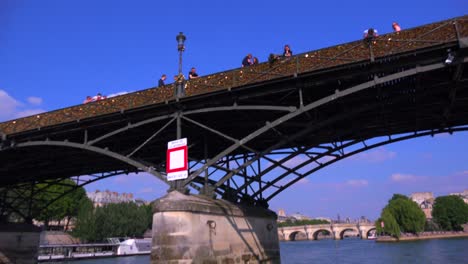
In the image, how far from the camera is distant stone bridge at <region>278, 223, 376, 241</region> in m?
158

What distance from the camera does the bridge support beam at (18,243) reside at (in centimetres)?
3322

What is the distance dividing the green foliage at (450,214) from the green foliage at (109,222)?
88680mm

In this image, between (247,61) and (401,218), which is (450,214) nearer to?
(401,218)

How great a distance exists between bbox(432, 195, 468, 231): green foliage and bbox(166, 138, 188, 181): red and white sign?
422ft

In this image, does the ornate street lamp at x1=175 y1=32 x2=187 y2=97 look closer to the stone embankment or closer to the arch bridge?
the arch bridge

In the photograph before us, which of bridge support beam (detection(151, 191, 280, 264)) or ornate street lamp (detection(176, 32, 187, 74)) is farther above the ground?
ornate street lamp (detection(176, 32, 187, 74))

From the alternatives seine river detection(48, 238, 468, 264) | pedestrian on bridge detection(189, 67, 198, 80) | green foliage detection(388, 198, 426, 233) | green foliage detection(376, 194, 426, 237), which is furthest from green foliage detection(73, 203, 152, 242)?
pedestrian on bridge detection(189, 67, 198, 80)

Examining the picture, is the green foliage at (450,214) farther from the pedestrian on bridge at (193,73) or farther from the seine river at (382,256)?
the pedestrian on bridge at (193,73)

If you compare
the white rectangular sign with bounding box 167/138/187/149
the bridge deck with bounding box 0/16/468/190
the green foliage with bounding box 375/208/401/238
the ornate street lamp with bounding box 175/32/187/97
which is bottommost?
the green foliage with bounding box 375/208/401/238

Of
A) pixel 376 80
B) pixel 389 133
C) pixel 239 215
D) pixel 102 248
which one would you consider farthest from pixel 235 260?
pixel 102 248

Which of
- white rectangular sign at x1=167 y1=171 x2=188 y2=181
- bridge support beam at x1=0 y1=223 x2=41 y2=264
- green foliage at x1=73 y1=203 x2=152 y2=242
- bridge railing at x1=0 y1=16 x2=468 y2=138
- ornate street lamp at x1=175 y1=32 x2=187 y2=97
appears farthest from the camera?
green foliage at x1=73 y1=203 x2=152 y2=242

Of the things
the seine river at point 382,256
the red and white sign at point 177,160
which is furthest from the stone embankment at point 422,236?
the red and white sign at point 177,160

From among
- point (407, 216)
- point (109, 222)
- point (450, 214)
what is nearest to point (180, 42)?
point (109, 222)

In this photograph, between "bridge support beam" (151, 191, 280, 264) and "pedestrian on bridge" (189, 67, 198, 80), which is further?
"pedestrian on bridge" (189, 67, 198, 80)
